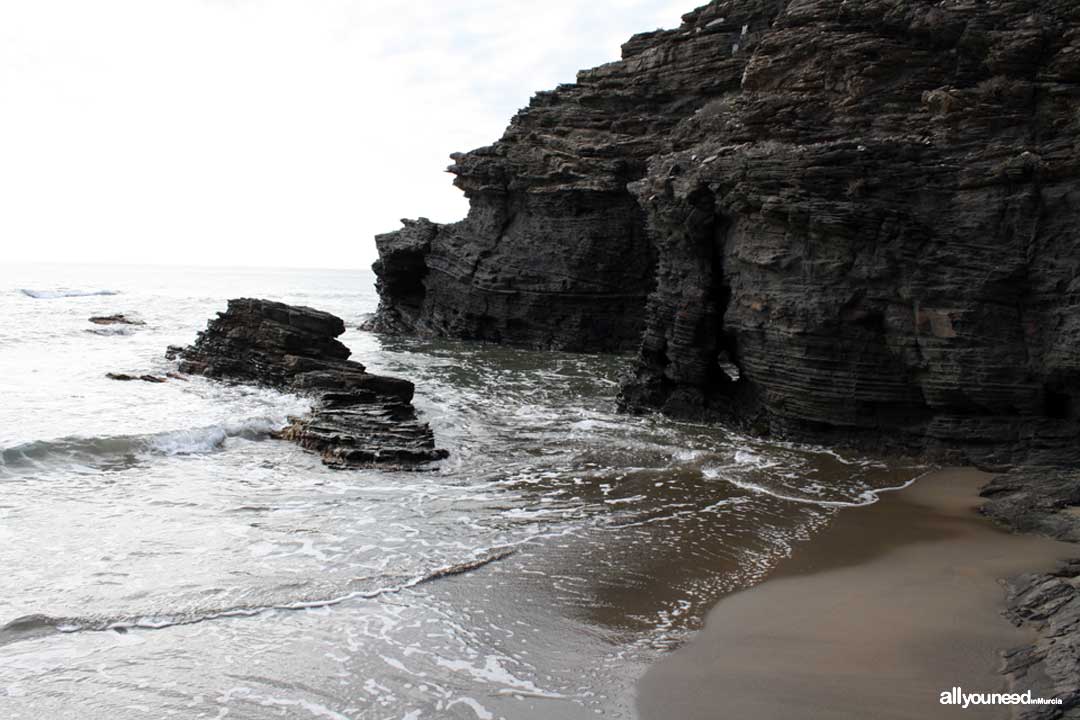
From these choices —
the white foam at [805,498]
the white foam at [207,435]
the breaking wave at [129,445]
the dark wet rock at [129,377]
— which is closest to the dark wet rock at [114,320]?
the dark wet rock at [129,377]

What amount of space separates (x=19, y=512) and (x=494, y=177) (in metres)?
23.1

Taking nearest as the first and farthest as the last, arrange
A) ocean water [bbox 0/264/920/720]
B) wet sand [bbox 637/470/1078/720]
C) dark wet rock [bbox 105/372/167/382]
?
wet sand [bbox 637/470/1078/720] < ocean water [bbox 0/264/920/720] < dark wet rock [bbox 105/372/167/382]

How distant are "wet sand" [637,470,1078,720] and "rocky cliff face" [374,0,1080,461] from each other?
141 inches

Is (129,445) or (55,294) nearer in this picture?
(129,445)

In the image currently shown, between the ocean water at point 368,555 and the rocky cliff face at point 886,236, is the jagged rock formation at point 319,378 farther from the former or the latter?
the rocky cliff face at point 886,236

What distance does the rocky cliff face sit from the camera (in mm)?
10914

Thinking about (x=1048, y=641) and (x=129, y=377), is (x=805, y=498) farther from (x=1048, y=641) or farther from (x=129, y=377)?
(x=129, y=377)

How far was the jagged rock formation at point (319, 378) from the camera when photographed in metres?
12.3

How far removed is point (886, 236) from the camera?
39.3 feet

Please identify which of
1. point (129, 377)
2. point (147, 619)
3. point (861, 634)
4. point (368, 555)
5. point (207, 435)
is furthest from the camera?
point (129, 377)

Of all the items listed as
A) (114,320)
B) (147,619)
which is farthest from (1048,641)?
(114,320)

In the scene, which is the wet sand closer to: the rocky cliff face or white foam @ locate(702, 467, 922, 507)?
white foam @ locate(702, 467, 922, 507)

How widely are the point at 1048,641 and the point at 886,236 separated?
8059 millimetres

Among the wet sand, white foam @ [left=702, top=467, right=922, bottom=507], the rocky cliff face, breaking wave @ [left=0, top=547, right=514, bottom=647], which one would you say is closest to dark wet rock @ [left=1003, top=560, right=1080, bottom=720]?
the wet sand
